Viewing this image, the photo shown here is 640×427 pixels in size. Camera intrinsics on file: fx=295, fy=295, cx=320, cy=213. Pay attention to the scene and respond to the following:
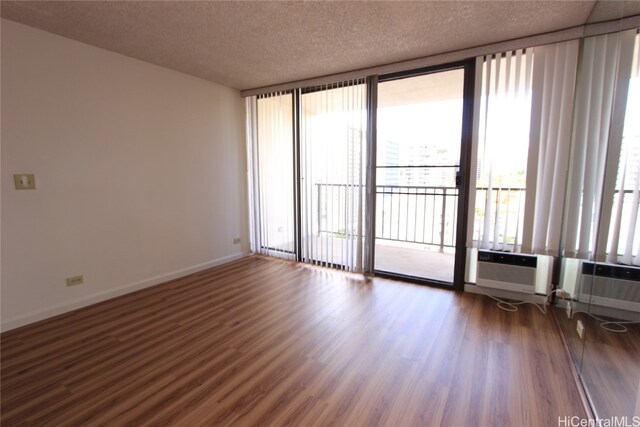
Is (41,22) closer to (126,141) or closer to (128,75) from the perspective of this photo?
(128,75)

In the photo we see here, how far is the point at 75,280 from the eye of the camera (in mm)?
2805

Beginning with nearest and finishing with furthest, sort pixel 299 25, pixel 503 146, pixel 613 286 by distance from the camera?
pixel 613 286
pixel 299 25
pixel 503 146

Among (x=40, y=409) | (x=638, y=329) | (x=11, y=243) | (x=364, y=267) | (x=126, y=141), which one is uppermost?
(x=126, y=141)

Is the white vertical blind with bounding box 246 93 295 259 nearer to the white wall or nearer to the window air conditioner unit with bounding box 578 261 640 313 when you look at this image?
the white wall

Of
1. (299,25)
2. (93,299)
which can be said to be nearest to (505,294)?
(299,25)

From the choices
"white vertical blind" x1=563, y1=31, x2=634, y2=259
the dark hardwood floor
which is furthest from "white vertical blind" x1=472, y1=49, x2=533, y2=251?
the dark hardwood floor

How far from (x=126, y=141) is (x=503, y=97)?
378 centimetres

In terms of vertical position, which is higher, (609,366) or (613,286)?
(613,286)

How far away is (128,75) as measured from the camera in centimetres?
308

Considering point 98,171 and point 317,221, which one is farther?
point 317,221

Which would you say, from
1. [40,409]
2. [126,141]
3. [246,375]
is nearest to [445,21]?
[246,375]

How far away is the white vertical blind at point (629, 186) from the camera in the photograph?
62.9 inches

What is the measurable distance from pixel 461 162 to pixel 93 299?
3948 millimetres

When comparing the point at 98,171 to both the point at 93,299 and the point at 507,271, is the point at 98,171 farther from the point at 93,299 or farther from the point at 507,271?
the point at 507,271
